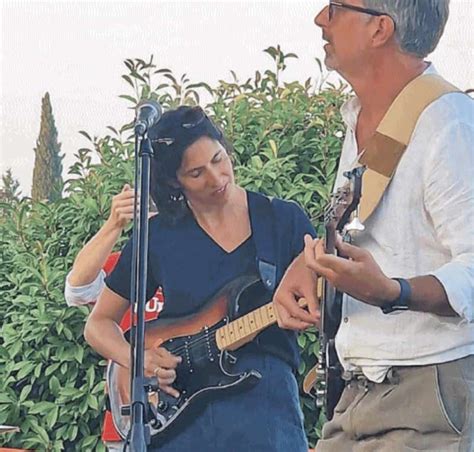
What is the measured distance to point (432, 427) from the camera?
149 cm

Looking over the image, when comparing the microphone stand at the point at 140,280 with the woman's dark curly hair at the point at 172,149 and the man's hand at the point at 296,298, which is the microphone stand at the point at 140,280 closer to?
the woman's dark curly hair at the point at 172,149

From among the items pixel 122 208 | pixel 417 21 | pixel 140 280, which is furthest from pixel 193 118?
pixel 417 21

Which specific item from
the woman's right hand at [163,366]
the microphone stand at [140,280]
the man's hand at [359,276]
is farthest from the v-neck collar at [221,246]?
the man's hand at [359,276]

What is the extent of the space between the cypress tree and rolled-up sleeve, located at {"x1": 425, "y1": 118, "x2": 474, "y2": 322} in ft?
3.31

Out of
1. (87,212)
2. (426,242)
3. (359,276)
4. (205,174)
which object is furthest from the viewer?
(87,212)

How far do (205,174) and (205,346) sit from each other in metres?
0.34

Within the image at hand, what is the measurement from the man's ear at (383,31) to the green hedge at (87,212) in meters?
0.39

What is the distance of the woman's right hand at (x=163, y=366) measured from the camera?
2002 mm

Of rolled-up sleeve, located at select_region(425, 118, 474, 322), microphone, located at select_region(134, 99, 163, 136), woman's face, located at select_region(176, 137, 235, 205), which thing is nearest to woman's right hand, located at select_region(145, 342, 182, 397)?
woman's face, located at select_region(176, 137, 235, 205)

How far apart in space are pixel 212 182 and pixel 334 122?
29 cm

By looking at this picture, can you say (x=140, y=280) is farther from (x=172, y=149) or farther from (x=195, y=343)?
(x=172, y=149)

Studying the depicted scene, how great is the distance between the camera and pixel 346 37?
1720 mm

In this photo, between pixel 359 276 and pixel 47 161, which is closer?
pixel 359 276

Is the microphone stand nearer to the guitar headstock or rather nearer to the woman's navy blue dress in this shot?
the woman's navy blue dress
